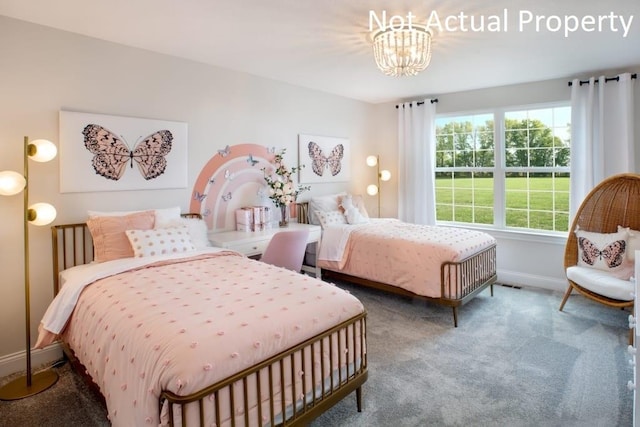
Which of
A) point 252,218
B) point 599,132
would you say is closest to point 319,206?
point 252,218

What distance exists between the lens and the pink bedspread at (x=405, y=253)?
3409 millimetres

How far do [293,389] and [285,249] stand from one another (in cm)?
160

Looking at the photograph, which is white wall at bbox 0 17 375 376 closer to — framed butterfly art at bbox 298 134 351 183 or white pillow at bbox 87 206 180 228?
white pillow at bbox 87 206 180 228

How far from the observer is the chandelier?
2.61 metres

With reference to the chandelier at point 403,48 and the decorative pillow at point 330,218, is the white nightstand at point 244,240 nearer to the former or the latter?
the decorative pillow at point 330,218

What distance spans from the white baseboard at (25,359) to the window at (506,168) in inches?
180

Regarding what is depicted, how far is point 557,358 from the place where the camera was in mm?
2703

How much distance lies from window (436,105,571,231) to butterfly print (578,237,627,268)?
86cm

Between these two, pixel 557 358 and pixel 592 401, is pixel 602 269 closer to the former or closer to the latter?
pixel 557 358

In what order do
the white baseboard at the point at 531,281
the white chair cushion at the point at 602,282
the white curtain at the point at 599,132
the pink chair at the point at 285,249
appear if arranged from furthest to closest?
the white baseboard at the point at 531,281 < the white curtain at the point at 599,132 < the pink chair at the point at 285,249 < the white chair cushion at the point at 602,282

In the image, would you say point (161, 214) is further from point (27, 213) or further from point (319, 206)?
point (319, 206)

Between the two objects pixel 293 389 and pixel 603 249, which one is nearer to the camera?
pixel 293 389

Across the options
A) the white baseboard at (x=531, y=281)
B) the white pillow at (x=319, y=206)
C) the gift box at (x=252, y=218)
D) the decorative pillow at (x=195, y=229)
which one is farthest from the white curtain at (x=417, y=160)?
the decorative pillow at (x=195, y=229)

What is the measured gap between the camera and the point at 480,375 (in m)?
2.50
